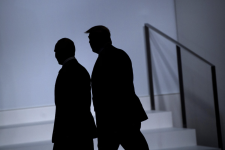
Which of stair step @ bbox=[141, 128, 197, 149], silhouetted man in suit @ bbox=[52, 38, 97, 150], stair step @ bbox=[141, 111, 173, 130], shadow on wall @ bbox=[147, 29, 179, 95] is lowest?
stair step @ bbox=[141, 128, 197, 149]

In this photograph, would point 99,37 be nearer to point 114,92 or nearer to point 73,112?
point 114,92

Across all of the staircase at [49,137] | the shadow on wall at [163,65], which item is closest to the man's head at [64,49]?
the staircase at [49,137]

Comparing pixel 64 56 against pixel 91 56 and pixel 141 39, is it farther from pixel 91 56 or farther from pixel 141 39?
pixel 141 39

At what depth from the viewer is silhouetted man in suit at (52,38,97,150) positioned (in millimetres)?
2408

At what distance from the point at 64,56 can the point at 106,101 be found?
597 millimetres

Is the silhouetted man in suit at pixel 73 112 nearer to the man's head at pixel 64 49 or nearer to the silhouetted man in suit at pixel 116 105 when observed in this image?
the man's head at pixel 64 49

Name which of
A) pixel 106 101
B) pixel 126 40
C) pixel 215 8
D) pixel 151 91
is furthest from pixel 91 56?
pixel 106 101

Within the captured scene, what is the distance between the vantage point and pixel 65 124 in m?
2.41

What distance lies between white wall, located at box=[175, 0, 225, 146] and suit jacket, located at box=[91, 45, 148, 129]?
202cm

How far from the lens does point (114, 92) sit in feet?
7.02

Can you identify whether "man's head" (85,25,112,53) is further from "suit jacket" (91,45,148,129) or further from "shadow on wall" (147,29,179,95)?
"shadow on wall" (147,29,179,95)

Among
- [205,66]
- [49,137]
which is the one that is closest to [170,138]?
[205,66]

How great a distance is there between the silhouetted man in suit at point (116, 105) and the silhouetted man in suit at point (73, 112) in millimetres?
267

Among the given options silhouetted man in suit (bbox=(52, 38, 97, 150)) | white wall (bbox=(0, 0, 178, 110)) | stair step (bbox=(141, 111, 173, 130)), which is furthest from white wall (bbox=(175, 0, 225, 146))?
silhouetted man in suit (bbox=(52, 38, 97, 150))
